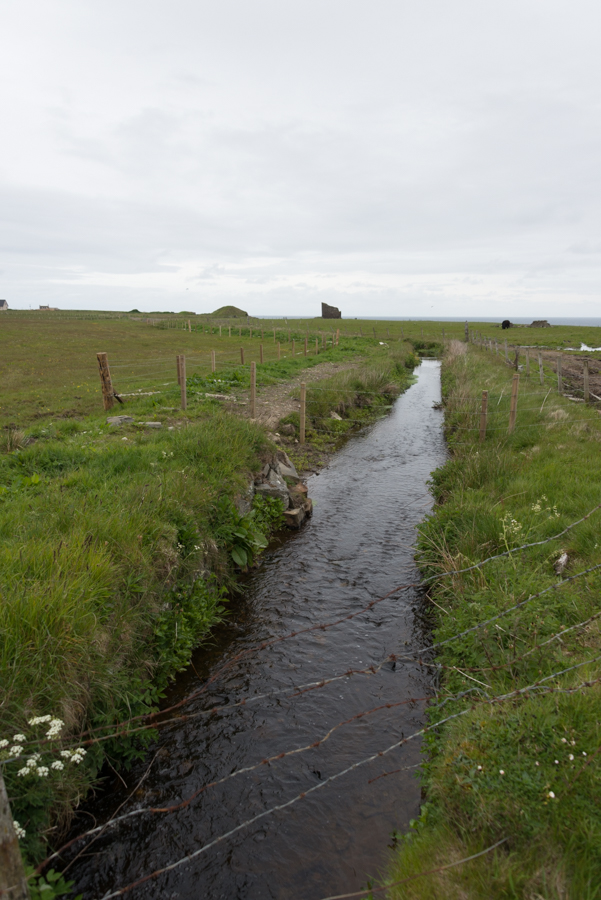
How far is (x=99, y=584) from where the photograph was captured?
4781 mm

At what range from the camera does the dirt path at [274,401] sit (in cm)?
1518

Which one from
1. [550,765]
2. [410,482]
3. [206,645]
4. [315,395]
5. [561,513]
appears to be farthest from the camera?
[315,395]

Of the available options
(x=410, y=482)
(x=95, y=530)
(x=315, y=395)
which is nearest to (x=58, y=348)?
(x=315, y=395)

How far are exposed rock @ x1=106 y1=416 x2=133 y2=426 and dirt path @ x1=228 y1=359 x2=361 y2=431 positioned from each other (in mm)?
3141

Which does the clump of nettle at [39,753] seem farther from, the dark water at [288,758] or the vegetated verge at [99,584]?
the dark water at [288,758]

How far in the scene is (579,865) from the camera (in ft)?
8.67

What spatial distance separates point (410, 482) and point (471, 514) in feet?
16.3

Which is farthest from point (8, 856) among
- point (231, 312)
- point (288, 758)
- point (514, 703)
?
point (231, 312)

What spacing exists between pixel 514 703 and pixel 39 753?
339cm

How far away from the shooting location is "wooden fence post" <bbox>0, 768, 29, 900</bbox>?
1.96 m

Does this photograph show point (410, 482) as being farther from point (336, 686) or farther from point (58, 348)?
point (58, 348)

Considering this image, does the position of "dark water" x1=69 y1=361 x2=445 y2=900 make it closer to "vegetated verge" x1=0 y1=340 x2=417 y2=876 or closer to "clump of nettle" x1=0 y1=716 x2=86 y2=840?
"vegetated verge" x1=0 y1=340 x2=417 y2=876

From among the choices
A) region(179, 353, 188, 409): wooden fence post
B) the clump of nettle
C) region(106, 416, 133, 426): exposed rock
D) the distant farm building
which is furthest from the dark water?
the distant farm building

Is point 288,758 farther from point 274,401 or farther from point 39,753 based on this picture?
point 274,401
